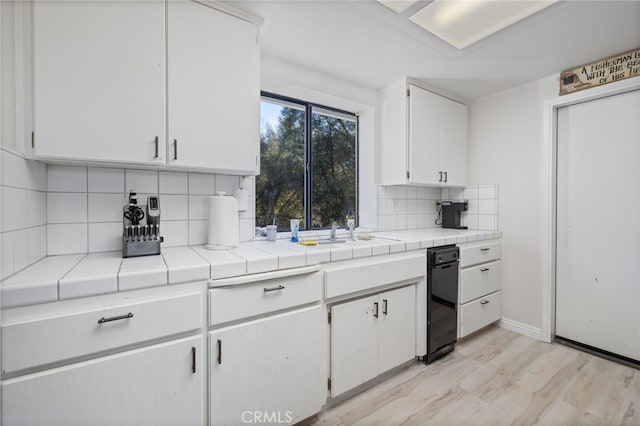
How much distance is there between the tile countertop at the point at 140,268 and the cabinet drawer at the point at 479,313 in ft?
3.89

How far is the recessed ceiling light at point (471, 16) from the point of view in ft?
5.18

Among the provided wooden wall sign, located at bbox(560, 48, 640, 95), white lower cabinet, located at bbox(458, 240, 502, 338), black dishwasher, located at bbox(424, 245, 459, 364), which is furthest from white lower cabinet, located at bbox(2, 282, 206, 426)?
wooden wall sign, located at bbox(560, 48, 640, 95)

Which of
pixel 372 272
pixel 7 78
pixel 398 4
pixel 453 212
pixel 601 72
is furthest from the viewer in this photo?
pixel 453 212

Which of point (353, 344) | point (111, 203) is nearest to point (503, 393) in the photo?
point (353, 344)

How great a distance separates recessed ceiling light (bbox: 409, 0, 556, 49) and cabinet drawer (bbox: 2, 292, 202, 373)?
6.50 feet

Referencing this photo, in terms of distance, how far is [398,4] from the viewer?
154cm

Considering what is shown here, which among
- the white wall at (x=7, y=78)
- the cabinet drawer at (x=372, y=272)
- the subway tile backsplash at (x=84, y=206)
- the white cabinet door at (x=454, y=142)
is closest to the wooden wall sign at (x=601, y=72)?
the white cabinet door at (x=454, y=142)

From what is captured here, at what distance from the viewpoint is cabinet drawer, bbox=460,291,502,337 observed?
227cm

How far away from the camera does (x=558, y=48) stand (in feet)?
6.28

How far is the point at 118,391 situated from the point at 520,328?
3.04 metres

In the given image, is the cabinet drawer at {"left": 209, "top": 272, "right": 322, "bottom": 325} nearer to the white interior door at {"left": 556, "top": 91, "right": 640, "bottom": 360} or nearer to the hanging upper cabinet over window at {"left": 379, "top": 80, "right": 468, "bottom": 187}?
the hanging upper cabinet over window at {"left": 379, "top": 80, "right": 468, "bottom": 187}

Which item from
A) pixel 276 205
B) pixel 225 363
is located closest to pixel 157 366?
pixel 225 363

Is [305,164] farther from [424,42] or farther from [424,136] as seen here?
[424,42]

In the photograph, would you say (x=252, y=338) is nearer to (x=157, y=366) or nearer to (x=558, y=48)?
(x=157, y=366)
